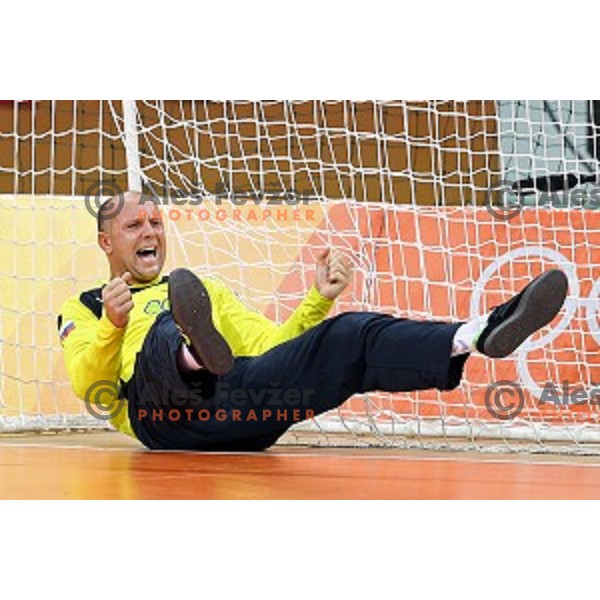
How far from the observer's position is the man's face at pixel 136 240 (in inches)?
140

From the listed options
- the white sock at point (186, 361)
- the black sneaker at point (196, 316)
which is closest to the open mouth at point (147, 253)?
the white sock at point (186, 361)

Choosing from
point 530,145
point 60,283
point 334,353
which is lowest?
point 334,353

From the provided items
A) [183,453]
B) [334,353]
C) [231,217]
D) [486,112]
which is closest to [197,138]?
[231,217]

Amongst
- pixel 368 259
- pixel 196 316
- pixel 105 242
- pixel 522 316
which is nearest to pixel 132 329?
pixel 105 242

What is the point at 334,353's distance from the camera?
2.84 m

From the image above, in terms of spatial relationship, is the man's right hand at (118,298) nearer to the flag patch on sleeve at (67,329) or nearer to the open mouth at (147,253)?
the flag patch on sleeve at (67,329)

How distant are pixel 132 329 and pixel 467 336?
1233 millimetres

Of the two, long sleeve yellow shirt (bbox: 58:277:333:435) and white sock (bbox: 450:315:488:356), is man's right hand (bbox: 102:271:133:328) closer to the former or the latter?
long sleeve yellow shirt (bbox: 58:277:333:435)

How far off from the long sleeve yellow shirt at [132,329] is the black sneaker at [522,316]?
2.83 feet

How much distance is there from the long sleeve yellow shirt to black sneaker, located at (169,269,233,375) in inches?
20.3

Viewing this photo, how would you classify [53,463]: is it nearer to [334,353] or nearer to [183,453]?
[183,453]

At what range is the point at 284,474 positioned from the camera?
2768 millimetres

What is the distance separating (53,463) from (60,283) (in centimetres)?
187

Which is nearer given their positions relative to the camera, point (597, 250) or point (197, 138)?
point (597, 250)
